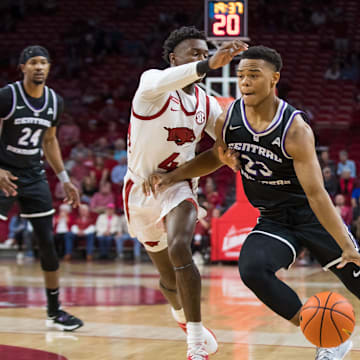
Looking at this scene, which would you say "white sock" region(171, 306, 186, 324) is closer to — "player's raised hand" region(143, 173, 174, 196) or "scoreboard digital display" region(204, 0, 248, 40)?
"player's raised hand" region(143, 173, 174, 196)

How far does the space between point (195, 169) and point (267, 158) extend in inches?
24.5

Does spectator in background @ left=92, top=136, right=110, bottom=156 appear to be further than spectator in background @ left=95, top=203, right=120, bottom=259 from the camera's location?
Yes

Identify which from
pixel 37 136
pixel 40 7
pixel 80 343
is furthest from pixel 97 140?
pixel 80 343

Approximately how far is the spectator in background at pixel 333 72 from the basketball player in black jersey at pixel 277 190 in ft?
46.5

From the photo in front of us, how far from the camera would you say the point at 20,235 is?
12922mm

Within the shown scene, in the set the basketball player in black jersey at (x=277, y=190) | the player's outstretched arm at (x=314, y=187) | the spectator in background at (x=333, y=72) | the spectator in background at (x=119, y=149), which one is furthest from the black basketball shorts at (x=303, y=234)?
the spectator in background at (x=333, y=72)

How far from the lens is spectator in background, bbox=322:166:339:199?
12.0 metres

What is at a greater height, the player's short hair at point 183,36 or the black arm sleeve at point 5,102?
the player's short hair at point 183,36

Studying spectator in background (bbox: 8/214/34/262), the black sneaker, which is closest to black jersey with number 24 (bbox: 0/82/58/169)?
the black sneaker

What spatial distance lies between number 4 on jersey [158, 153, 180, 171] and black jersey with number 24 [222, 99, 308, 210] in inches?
20.7

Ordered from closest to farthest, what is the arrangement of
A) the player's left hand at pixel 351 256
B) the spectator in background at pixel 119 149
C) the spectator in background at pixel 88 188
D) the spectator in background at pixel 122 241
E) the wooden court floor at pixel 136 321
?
the player's left hand at pixel 351 256, the wooden court floor at pixel 136 321, the spectator in background at pixel 122 241, the spectator in background at pixel 88 188, the spectator in background at pixel 119 149

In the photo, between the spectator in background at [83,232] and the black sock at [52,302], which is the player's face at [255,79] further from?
the spectator in background at [83,232]

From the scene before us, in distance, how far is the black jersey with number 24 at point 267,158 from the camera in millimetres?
3852

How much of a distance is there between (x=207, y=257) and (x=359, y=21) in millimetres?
9907
